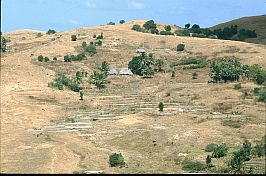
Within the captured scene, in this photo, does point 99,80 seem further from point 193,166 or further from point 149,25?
point 149,25

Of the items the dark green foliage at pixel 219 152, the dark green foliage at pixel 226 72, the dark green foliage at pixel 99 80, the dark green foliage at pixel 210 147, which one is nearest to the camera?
the dark green foliage at pixel 219 152

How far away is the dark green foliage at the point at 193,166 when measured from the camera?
102 ft

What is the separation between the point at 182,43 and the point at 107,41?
50.0 ft

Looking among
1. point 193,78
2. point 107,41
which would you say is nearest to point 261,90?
point 193,78

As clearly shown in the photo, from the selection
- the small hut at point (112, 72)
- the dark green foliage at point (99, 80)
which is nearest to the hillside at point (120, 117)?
the dark green foliage at point (99, 80)

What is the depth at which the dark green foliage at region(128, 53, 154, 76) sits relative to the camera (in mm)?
73875

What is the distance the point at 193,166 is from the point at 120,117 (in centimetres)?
1765

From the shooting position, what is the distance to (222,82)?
6397 cm

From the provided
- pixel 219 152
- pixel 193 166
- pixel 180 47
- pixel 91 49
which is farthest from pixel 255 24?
pixel 193 166

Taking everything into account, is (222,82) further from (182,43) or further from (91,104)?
(182,43)

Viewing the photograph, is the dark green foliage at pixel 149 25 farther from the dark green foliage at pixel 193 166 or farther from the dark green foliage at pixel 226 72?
the dark green foliage at pixel 193 166

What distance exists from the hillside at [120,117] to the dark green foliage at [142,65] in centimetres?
157

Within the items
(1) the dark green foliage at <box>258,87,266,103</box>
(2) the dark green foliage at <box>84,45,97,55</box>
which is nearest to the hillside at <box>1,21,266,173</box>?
(1) the dark green foliage at <box>258,87,266,103</box>

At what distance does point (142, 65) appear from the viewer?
74312 millimetres
